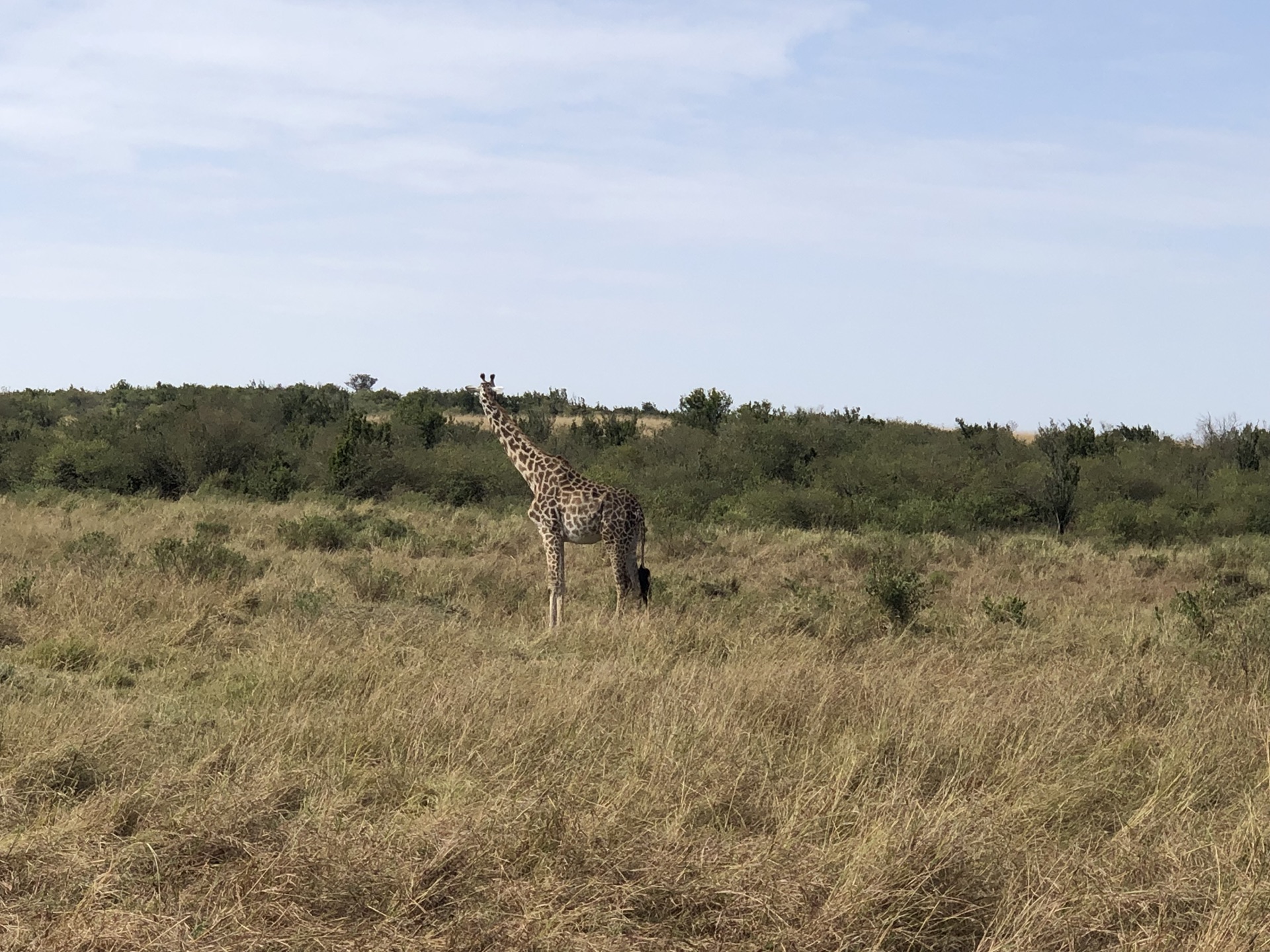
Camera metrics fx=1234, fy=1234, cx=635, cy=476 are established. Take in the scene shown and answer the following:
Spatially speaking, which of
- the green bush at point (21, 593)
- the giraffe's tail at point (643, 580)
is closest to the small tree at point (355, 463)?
the giraffe's tail at point (643, 580)

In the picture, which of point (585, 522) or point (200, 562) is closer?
point (585, 522)

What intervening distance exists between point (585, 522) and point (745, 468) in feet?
56.5

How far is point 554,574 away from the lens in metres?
11.9

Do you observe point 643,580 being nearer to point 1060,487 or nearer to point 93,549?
point 93,549

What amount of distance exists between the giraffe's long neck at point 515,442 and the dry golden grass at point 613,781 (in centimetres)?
269

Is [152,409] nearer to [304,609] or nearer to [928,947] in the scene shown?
[304,609]

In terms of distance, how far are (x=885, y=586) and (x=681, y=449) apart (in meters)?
20.3

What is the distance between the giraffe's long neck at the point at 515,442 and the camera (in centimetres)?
1323

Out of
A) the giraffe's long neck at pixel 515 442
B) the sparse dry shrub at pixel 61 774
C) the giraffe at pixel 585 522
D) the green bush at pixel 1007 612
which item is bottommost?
the sparse dry shrub at pixel 61 774

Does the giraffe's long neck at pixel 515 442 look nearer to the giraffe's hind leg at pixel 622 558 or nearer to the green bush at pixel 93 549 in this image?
the giraffe's hind leg at pixel 622 558

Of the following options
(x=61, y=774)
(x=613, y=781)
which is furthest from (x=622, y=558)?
(x=61, y=774)

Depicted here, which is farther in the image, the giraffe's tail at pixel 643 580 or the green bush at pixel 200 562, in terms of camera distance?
the green bush at pixel 200 562

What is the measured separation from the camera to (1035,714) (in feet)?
23.0

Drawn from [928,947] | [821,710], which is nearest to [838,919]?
[928,947]
